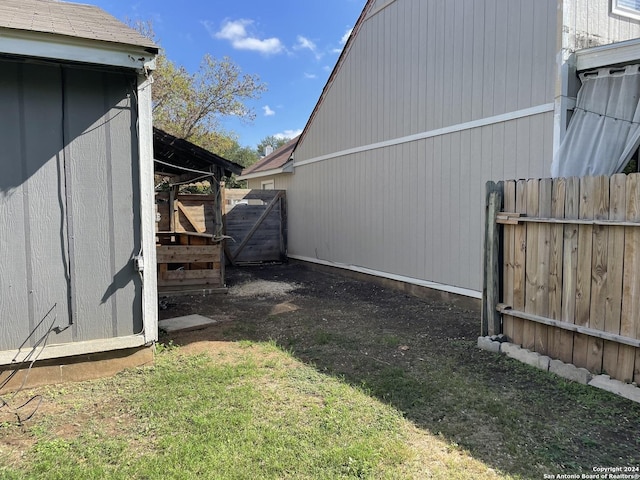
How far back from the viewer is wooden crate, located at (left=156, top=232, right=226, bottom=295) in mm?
7102

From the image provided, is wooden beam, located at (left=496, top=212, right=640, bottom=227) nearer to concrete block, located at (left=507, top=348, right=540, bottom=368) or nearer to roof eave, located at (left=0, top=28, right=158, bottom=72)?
concrete block, located at (left=507, top=348, right=540, bottom=368)

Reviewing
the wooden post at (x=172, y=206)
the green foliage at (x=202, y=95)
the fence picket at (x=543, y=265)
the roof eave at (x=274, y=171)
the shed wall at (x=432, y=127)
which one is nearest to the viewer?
the fence picket at (x=543, y=265)

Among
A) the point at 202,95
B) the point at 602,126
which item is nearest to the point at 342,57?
the point at 602,126

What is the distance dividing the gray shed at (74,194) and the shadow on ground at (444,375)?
4.01 ft

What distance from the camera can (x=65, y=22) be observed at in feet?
11.2

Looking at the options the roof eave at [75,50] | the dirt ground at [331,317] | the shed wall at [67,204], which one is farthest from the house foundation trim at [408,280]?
the roof eave at [75,50]

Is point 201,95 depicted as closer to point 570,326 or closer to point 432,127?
point 432,127

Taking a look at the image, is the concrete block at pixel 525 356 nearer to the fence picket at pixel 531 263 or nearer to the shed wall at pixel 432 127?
the fence picket at pixel 531 263

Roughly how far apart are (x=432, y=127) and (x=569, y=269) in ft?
12.0

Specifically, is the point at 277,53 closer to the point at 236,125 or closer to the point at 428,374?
the point at 236,125

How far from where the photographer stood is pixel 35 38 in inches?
117

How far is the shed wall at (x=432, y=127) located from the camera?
17.0ft

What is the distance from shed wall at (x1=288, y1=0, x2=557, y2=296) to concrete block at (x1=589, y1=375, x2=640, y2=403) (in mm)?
2573

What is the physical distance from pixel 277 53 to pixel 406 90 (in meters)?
24.6
